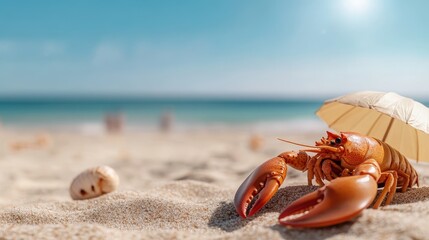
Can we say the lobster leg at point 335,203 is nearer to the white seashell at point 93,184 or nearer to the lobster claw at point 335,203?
the lobster claw at point 335,203

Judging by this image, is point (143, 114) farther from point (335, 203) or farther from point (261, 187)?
point (335, 203)

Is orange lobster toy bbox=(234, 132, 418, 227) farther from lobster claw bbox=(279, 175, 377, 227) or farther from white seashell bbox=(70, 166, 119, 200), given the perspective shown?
white seashell bbox=(70, 166, 119, 200)

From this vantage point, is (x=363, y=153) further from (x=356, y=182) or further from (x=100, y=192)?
(x=100, y=192)

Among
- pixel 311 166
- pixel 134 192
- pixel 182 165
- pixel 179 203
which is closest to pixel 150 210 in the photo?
pixel 179 203

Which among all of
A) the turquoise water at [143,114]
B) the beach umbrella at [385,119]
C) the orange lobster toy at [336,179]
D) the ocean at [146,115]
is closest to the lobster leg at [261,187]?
the orange lobster toy at [336,179]

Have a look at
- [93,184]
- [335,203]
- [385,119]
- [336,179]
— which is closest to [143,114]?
[93,184]

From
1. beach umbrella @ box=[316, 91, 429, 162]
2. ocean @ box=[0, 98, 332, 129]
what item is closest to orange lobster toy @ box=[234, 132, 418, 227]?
beach umbrella @ box=[316, 91, 429, 162]
